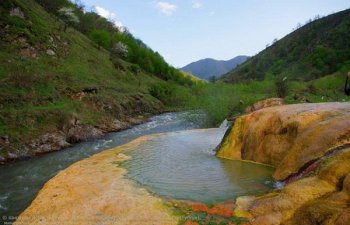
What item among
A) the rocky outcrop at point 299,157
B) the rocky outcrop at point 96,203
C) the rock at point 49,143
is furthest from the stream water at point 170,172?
the rock at point 49,143

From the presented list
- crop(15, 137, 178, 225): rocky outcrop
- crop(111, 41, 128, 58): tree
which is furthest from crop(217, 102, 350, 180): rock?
crop(111, 41, 128, 58): tree

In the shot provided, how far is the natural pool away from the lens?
1518 centimetres

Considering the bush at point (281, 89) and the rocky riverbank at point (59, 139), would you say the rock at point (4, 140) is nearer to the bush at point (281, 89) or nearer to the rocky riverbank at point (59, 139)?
the rocky riverbank at point (59, 139)

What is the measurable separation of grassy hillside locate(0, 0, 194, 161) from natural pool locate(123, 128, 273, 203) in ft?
43.4

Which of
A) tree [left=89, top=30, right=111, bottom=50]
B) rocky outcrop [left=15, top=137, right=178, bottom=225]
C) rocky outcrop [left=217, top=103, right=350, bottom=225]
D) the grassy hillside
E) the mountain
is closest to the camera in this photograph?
rocky outcrop [left=217, top=103, right=350, bottom=225]

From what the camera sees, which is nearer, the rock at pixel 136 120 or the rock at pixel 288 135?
the rock at pixel 288 135

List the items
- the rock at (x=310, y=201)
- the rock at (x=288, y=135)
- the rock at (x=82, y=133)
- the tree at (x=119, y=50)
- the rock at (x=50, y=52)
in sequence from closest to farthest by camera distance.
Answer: the rock at (x=310, y=201), the rock at (x=288, y=135), the rock at (x=82, y=133), the rock at (x=50, y=52), the tree at (x=119, y=50)

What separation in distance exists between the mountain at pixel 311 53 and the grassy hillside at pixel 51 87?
163 feet

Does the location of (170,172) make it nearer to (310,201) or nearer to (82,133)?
(310,201)

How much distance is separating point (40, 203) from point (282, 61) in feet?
439

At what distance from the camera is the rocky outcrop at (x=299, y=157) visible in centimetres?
1091

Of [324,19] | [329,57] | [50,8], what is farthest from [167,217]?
[324,19]

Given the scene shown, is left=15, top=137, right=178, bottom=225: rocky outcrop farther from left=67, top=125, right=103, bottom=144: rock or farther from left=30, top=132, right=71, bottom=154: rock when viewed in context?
left=67, top=125, right=103, bottom=144: rock

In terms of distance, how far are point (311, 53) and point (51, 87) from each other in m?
101
